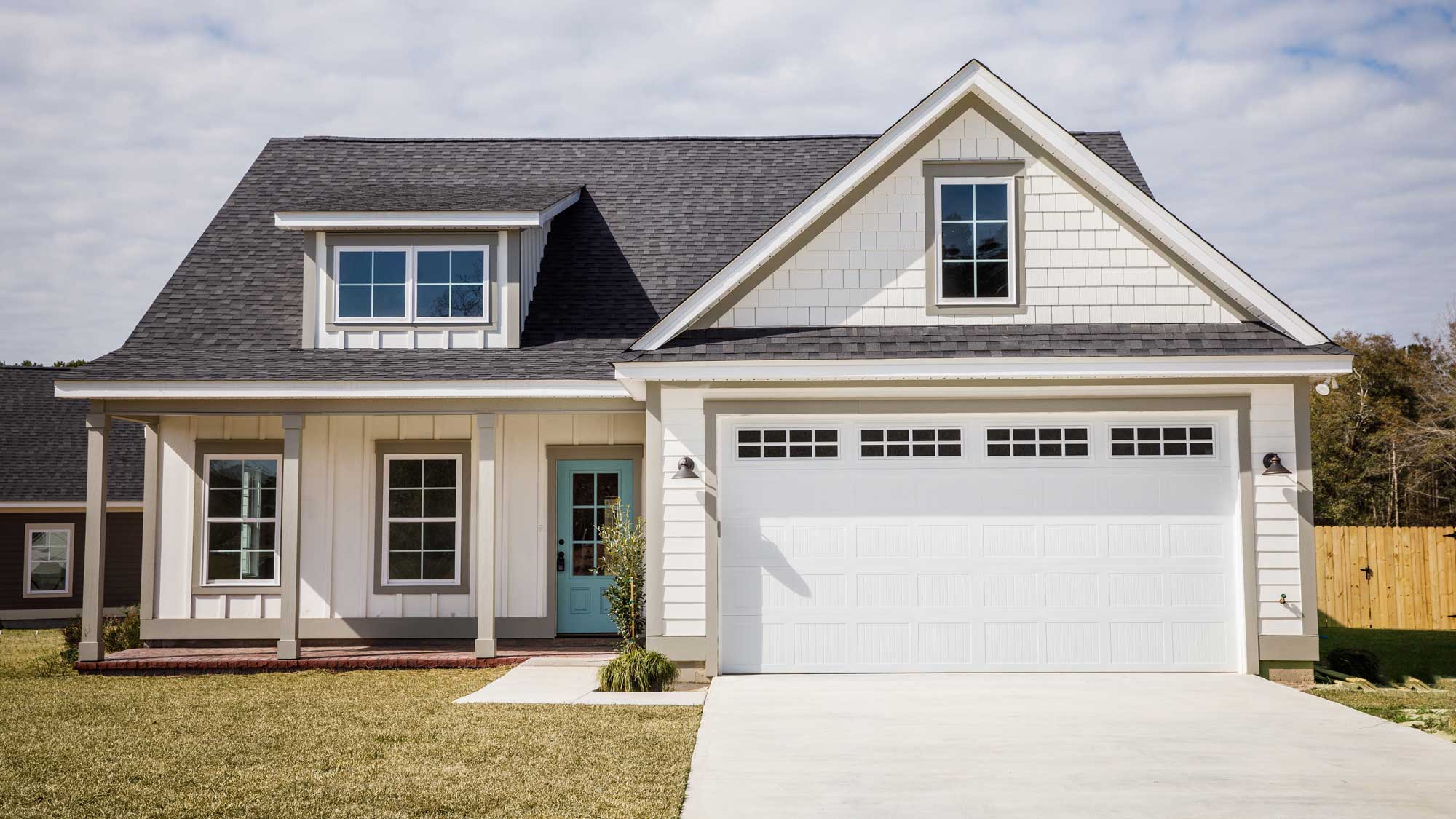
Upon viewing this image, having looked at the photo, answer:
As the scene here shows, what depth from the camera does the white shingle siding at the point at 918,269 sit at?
10.9 metres

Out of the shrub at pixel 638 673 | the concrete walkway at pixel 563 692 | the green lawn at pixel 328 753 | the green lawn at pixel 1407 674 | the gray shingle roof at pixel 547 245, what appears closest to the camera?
the green lawn at pixel 328 753

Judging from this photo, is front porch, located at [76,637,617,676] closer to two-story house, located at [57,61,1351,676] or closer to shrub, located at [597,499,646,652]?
two-story house, located at [57,61,1351,676]

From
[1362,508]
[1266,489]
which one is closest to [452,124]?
[1266,489]

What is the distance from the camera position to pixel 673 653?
34.3 ft

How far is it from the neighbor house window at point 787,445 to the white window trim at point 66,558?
→ 16501mm

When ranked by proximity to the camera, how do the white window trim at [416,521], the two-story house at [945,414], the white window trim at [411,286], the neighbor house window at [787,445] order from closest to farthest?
the two-story house at [945,414] < the neighbor house window at [787,445] < the white window trim at [411,286] < the white window trim at [416,521]

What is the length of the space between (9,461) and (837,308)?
18024 millimetres

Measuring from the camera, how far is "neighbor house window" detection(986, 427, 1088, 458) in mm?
10758

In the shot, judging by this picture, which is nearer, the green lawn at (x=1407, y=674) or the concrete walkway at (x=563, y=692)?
the green lawn at (x=1407, y=674)

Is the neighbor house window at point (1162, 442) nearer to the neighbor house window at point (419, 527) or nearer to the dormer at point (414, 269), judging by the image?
the dormer at point (414, 269)

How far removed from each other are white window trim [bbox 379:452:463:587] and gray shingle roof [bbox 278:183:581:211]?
2.94m

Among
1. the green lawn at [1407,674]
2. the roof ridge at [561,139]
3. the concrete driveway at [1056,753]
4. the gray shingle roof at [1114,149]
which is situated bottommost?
the green lawn at [1407,674]

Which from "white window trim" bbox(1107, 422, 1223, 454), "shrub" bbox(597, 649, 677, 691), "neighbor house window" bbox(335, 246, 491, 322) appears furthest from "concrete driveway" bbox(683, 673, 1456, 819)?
"neighbor house window" bbox(335, 246, 491, 322)

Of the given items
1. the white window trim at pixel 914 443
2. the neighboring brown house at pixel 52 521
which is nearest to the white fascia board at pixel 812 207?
the white window trim at pixel 914 443
